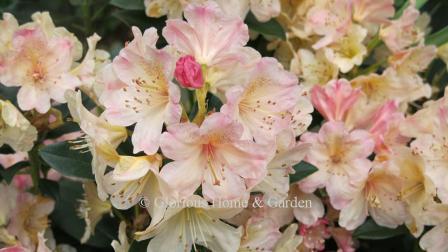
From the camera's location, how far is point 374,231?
1.48 m

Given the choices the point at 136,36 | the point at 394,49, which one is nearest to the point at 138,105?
the point at 136,36

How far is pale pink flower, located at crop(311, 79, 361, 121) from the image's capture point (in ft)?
4.68

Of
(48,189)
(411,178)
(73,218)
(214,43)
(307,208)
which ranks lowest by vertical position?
(73,218)

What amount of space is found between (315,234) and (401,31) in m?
0.45

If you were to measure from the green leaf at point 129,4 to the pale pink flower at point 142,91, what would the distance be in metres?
0.41

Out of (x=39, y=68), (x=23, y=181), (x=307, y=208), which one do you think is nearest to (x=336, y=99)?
(x=307, y=208)

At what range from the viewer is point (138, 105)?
1.20 metres

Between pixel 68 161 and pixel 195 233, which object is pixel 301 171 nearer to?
pixel 195 233

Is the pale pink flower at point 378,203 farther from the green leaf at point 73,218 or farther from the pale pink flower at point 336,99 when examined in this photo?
the green leaf at point 73,218

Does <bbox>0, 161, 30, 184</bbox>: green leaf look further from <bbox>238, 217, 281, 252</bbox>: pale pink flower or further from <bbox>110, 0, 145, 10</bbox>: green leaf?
<bbox>238, 217, 281, 252</bbox>: pale pink flower

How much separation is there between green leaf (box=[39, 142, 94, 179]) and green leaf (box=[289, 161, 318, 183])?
36cm

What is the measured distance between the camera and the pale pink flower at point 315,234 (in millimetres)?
1439

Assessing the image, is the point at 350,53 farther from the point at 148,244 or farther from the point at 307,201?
the point at 148,244

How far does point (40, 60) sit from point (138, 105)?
0.32 metres
